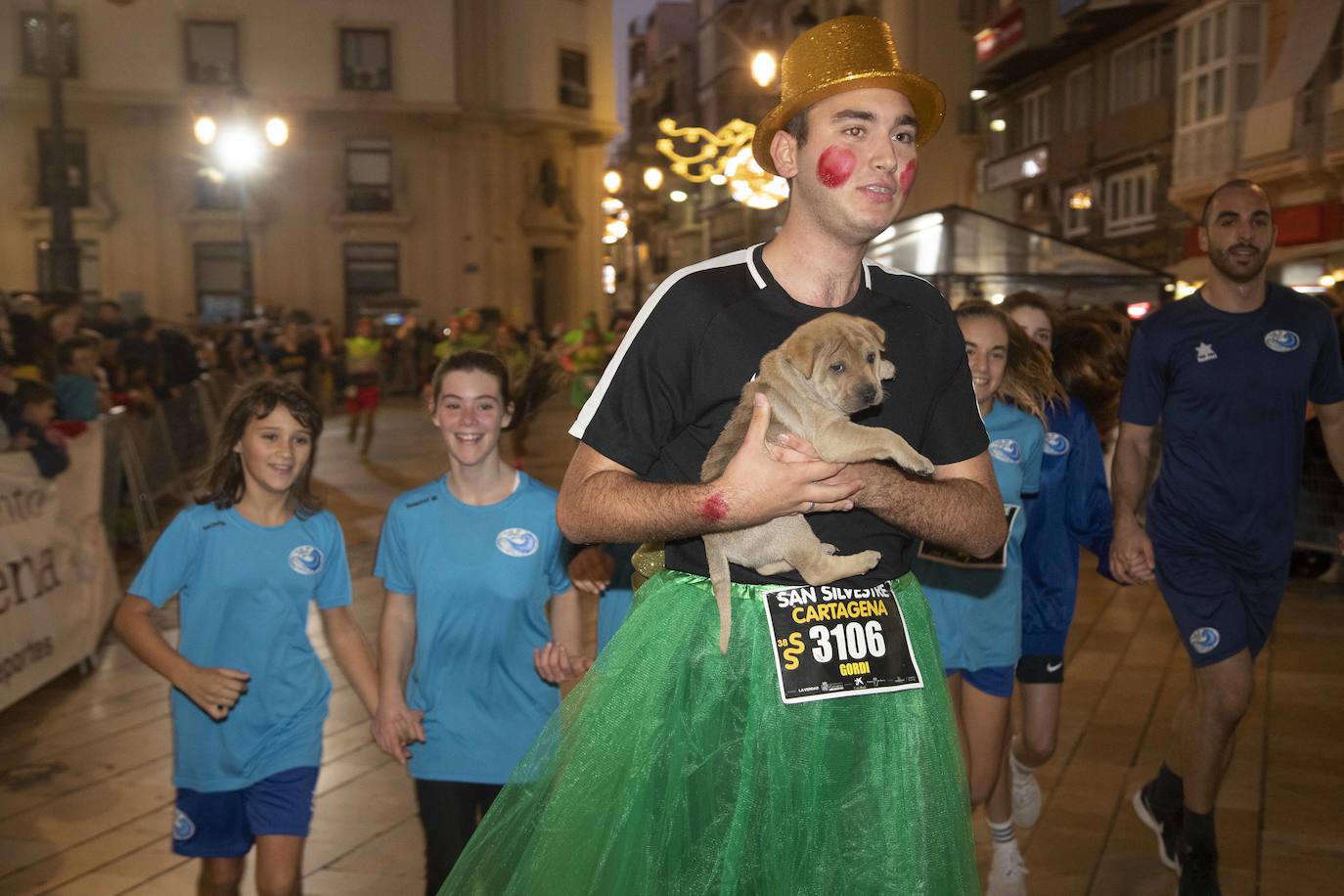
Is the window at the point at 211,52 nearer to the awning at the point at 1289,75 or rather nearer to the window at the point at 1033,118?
the window at the point at 1033,118

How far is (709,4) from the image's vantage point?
72438 mm

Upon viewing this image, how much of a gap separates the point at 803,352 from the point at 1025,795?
12.8 ft

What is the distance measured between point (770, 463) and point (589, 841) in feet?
2.54

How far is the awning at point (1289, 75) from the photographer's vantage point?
966 inches

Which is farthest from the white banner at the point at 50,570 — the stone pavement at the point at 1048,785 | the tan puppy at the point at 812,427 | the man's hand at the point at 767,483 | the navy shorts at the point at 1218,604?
the man's hand at the point at 767,483

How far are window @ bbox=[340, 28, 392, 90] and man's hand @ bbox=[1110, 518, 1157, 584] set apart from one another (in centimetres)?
4628

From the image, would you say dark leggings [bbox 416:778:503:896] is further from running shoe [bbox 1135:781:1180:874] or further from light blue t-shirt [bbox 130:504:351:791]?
running shoe [bbox 1135:781:1180:874]

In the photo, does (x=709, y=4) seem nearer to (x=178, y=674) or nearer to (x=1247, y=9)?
(x=1247, y=9)

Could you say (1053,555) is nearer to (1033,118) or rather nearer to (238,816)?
(238,816)

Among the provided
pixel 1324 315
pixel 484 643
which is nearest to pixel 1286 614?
pixel 1324 315

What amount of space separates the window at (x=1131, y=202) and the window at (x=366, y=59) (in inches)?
1002

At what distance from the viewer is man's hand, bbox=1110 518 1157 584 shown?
5.25 meters

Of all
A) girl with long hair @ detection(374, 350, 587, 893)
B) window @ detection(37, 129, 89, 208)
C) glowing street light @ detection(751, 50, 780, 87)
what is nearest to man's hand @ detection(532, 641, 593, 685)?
girl with long hair @ detection(374, 350, 587, 893)

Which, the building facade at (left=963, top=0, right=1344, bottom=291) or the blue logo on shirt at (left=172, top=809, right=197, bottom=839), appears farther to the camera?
the building facade at (left=963, top=0, right=1344, bottom=291)
